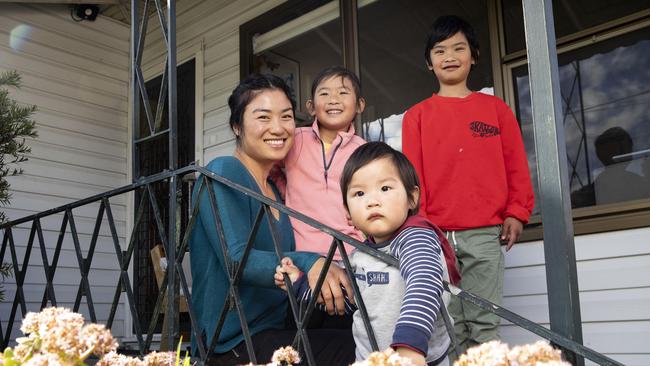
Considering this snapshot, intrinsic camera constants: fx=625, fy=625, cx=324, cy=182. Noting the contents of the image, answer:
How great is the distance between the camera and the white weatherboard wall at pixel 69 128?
18.4 ft

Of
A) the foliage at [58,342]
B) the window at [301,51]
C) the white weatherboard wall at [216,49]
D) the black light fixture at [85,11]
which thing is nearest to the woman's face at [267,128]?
the foliage at [58,342]

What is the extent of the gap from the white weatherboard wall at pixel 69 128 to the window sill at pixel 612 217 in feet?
13.9

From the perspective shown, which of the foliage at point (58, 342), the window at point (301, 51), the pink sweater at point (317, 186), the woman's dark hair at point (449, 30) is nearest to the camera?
the foliage at point (58, 342)

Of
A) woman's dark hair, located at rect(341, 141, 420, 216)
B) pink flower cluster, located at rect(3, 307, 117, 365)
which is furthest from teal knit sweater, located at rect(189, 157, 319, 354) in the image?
pink flower cluster, located at rect(3, 307, 117, 365)

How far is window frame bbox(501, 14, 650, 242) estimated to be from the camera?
10.4 feet

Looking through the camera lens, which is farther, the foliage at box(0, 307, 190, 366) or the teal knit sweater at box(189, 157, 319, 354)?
the teal knit sweater at box(189, 157, 319, 354)

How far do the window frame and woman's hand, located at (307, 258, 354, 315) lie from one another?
191 centimetres

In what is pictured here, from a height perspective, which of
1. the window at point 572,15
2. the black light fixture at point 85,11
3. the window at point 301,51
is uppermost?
the black light fixture at point 85,11

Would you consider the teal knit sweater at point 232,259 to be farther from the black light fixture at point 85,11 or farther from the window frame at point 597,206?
the black light fixture at point 85,11

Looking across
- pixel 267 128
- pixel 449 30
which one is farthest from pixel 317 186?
pixel 449 30

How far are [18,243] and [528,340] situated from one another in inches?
168

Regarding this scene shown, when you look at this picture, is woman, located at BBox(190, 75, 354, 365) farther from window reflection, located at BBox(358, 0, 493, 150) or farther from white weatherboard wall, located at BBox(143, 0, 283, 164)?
white weatherboard wall, located at BBox(143, 0, 283, 164)

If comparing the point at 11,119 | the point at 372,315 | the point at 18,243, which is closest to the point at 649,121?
the point at 372,315

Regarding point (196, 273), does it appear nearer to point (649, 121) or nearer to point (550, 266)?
point (550, 266)
